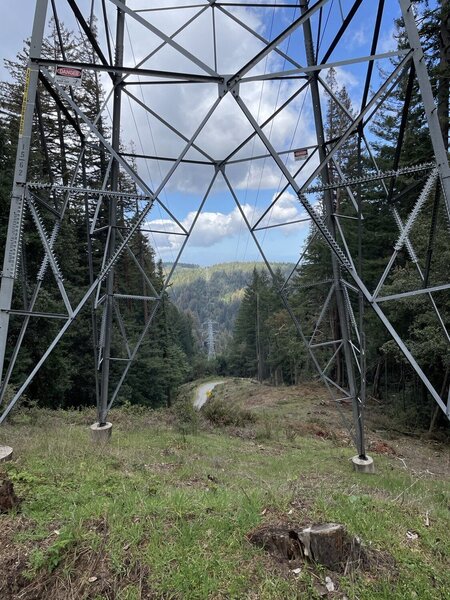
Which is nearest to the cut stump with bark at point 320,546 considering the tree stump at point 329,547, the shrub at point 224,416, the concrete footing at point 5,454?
the tree stump at point 329,547

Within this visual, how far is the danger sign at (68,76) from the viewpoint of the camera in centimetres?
530

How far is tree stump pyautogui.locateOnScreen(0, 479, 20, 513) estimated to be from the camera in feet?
11.1

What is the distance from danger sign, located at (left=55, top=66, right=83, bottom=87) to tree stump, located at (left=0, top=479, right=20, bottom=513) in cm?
517

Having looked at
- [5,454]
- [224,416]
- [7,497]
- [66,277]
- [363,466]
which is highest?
[66,277]

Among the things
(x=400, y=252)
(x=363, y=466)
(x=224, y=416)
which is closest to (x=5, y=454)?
(x=363, y=466)

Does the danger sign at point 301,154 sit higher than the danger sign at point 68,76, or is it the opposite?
the danger sign at point 68,76

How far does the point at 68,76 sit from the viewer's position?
530 cm

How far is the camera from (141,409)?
543 inches

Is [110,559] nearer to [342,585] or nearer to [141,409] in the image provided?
[342,585]

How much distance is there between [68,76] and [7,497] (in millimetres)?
5379

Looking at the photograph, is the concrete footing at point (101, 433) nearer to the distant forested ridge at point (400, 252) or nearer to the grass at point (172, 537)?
the grass at point (172, 537)

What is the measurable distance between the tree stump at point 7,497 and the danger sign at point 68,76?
17.0ft

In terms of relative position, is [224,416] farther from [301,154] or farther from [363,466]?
[301,154]

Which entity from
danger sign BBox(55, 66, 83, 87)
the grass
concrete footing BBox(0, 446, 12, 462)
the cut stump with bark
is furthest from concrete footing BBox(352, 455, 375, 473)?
danger sign BBox(55, 66, 83, 87)
